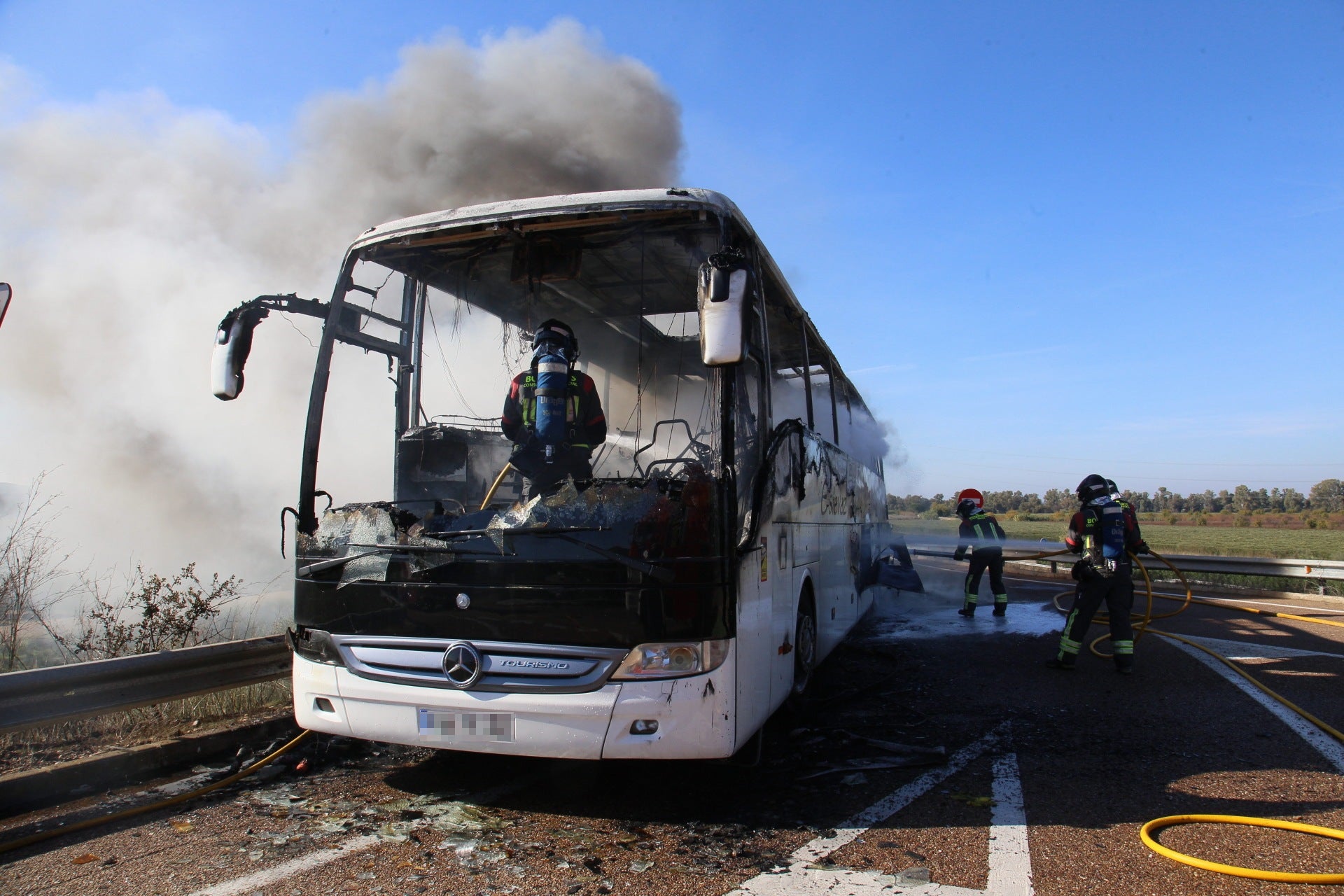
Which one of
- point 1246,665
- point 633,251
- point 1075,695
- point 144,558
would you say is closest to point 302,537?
point 633,251

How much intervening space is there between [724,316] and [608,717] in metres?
1.78

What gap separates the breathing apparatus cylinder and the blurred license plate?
1.31 m

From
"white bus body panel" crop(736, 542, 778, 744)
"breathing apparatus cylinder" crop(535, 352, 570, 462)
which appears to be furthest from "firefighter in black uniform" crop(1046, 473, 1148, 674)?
"breathing apparatus cylinder" crop(535, 352, 570, 462)

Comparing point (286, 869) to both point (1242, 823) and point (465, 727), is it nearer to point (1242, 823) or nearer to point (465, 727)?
point (465, 727)

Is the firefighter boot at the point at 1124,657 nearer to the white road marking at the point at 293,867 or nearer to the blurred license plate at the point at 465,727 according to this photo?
the blurred license plate at the point at 465,727

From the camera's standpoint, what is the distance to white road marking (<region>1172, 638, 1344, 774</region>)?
468cm

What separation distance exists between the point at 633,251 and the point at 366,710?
8.68 ft

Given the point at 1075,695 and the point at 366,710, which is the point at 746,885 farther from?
the point at 1075,695

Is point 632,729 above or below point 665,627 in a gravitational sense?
below

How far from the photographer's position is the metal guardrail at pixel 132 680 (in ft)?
12.5

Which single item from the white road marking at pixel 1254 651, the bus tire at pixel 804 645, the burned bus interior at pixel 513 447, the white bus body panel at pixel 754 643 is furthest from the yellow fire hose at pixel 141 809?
the white road marking at pixel 1254 651

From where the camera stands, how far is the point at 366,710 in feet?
12.2

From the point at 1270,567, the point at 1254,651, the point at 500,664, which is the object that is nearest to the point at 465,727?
the point at 500,664

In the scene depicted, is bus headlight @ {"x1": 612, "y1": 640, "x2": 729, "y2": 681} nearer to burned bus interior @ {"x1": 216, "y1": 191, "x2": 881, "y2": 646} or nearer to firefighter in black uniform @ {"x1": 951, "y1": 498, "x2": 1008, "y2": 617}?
burned bus interior @ {"x1": 216, "y1": 191, "x2": 881, "y2": 646}
